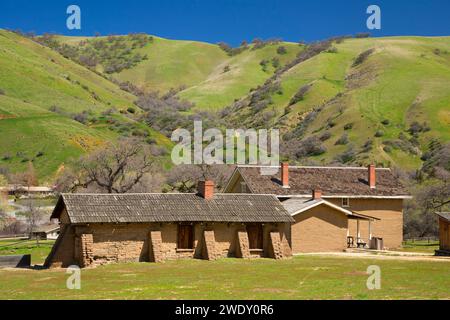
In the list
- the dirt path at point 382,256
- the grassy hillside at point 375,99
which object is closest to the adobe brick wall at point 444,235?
the dirt path at point 382,256

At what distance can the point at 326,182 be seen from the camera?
53594 millimetres

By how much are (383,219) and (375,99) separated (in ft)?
226

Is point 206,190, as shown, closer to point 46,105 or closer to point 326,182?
point 326,182

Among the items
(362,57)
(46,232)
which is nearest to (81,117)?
(46,232)

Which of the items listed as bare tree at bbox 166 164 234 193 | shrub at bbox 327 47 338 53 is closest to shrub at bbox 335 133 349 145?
bare tree at bbox 166 164 234 193

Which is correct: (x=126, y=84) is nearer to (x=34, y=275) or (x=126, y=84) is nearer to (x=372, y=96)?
(x=372, y=96)

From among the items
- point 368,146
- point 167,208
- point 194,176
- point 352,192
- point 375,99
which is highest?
point 375,99

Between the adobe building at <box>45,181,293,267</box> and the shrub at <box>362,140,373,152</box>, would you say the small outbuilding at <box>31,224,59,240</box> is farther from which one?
the shrub at <box>362,140,373,152</box>

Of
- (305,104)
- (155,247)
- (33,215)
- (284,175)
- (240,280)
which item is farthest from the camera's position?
(305,104)

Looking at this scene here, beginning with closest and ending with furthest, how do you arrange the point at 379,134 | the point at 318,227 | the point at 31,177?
1. the point at 318,227
2. the point at 31,177
3. the point at 379,134

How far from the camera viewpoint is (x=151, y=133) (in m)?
118

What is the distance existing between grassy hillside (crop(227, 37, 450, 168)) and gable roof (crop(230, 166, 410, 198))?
3683 centimetres

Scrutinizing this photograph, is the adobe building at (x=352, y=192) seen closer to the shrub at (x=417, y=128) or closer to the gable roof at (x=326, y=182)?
the gable roof at (x=326, y=182)
